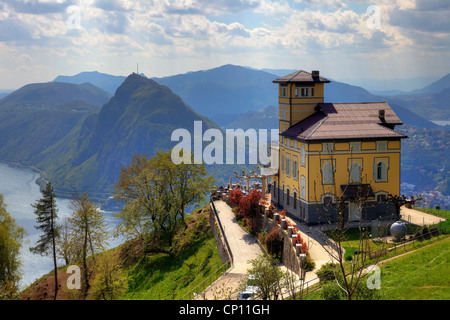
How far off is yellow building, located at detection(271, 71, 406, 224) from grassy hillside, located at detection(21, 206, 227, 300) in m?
8.56

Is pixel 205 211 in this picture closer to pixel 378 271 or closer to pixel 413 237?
pixel 413 237

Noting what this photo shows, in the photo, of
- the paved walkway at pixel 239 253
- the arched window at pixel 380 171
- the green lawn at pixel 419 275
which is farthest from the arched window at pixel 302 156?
the green lawn at pixel 419 275

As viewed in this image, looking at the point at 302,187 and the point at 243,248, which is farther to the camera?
the point at 302,187

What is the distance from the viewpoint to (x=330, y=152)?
4109 cm

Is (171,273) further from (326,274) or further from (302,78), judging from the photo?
(326,274)

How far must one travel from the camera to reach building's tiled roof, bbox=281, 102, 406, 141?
1667 inches

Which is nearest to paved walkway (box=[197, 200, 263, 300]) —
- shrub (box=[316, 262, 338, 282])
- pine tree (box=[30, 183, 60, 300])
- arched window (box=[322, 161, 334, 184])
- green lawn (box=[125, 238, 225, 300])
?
green lawn (box=[125, 238, 225, 300])

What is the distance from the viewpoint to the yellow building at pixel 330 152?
4178 cm

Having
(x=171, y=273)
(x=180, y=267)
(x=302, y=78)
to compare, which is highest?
(x=302, y=78)

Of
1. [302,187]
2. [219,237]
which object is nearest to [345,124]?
[302,187]

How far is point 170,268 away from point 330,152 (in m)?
18.7

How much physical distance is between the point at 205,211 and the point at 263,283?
3564 centimetres

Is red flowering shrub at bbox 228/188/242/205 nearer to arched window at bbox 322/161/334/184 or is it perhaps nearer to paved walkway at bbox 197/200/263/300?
paved walkway at bbox 197/200/263/300

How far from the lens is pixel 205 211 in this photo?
58.0 meters
